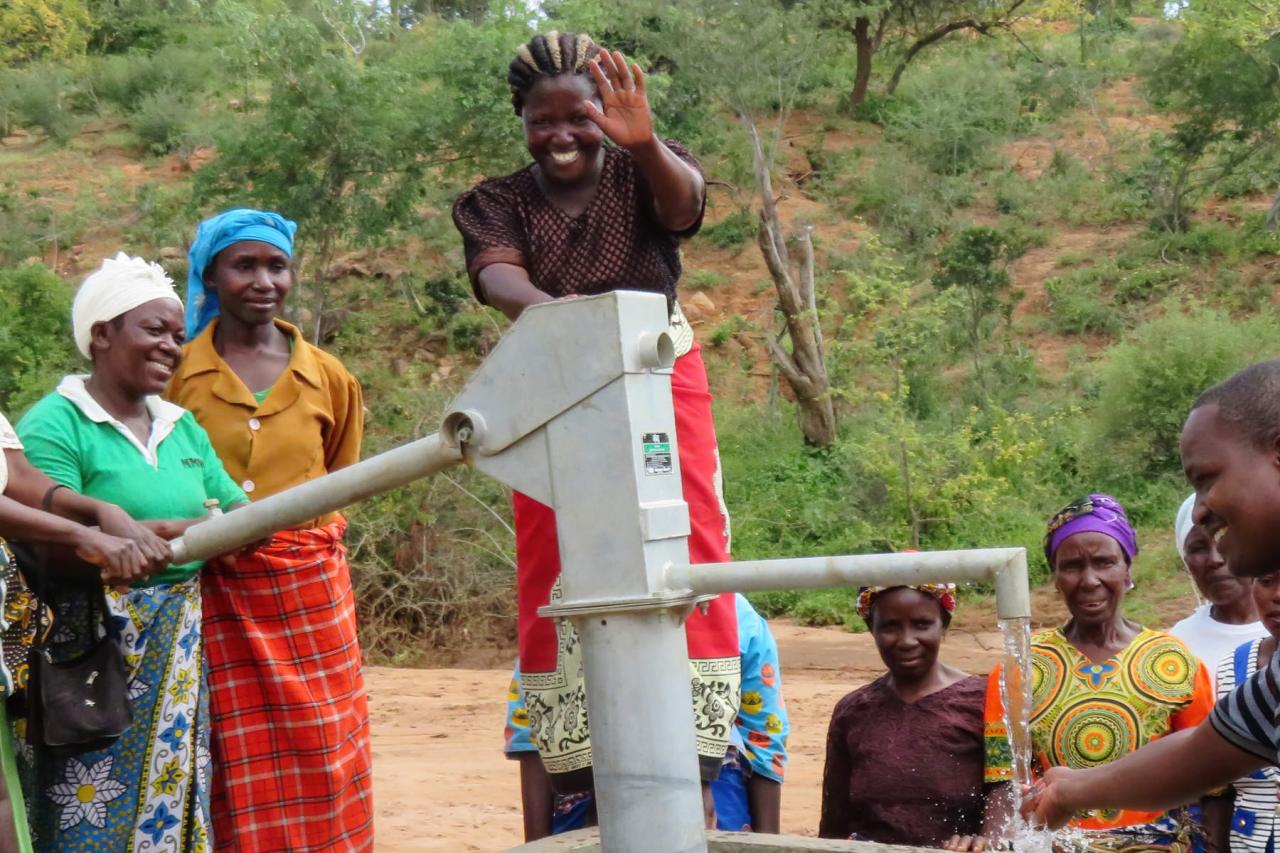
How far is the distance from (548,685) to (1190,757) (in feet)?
3.68

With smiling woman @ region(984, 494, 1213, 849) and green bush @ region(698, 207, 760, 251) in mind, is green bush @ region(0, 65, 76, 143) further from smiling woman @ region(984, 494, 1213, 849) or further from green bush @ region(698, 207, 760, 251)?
smiling woman @ region(984, 494, 1213, 849)

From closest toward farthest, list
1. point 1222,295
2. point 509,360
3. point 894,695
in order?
point 509,360, point 894,695, point 1222,295

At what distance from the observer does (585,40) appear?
2.56 meters

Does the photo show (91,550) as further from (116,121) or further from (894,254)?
(116,121)

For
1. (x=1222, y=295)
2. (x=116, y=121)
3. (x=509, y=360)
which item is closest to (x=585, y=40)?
(x=509, y=360)

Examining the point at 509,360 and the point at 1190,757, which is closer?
the point at 509,360

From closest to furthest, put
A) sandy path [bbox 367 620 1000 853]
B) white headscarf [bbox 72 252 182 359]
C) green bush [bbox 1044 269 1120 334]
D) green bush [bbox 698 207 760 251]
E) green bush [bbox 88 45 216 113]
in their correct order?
white headscarf [bbox 72 252 182 359]
sandy path [bbox 367 620 1000 853]
green bush [bbox 1044 269 1120 334]
green bush [bbox 698 207 760 251]
green bush [bbox 88 45 216 113]

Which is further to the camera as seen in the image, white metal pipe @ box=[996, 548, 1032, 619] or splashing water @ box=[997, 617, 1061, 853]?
splashing water @ box=[997, 617, 1061, 853]

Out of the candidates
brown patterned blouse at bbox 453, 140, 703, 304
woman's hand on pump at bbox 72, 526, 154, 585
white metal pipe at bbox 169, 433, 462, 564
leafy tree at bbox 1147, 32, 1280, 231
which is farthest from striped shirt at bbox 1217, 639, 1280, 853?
leafy tree at bbox 1147, 32, 1280, 231

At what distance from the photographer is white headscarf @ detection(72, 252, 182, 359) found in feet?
9.68

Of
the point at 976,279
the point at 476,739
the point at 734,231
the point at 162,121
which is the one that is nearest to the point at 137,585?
the point at 476,739

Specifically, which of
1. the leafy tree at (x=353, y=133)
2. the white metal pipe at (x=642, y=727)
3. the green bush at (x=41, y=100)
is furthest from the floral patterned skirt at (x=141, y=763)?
the green bush at (x=41, y=100)

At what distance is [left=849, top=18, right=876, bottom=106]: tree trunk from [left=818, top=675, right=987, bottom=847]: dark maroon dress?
60.4 ft

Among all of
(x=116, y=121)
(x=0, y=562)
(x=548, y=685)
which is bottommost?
(x=548, y=685)
